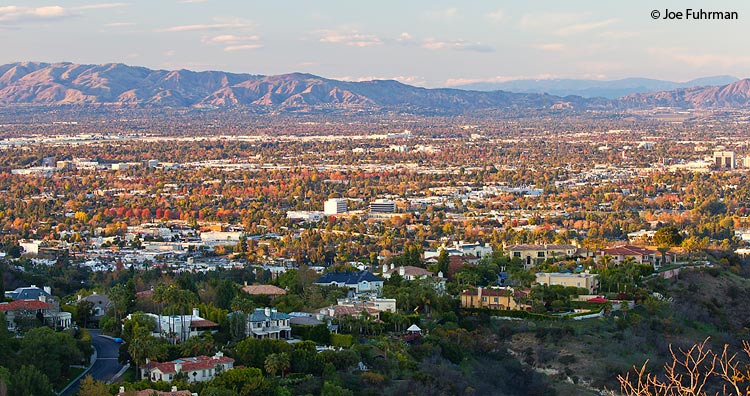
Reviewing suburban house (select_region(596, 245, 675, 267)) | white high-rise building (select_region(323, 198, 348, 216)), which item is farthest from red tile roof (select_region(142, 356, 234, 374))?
white high-rise building (select_region(323, 198, 348, 216))

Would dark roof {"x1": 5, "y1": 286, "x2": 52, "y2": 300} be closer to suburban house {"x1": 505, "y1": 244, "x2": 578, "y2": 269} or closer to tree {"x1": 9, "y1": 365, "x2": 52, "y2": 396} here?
tree {"x1": 9, "y1": 365, "x2": 52, "y2": 396}

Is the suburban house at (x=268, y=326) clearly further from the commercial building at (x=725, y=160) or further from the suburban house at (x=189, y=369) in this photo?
the commercial building at (x=725, y=160)

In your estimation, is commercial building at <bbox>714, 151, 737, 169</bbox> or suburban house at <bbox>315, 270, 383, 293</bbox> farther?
commercial building at <bbox>714, 151, 737, 169</bbox>

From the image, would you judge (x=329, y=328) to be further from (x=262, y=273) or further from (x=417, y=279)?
(x=262, y=273)

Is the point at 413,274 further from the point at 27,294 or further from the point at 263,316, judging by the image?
the point at 27,294

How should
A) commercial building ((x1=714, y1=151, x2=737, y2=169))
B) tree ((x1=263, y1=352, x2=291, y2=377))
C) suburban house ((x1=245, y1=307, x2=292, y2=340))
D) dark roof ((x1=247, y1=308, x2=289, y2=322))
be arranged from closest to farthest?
tree ((x1=263, y1=352, x2=291, y2=377))
suburban house ((x1=245, y1=307, x2=292, y2=340))
dark roof ((x1=247, y1=308, x2=289, y2=322))
commercial building ((x1=714, y1=151, x2=737, y2=169))

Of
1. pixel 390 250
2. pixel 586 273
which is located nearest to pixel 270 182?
pixel 390 250

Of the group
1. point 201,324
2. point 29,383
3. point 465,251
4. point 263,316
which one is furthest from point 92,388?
point 465,251
